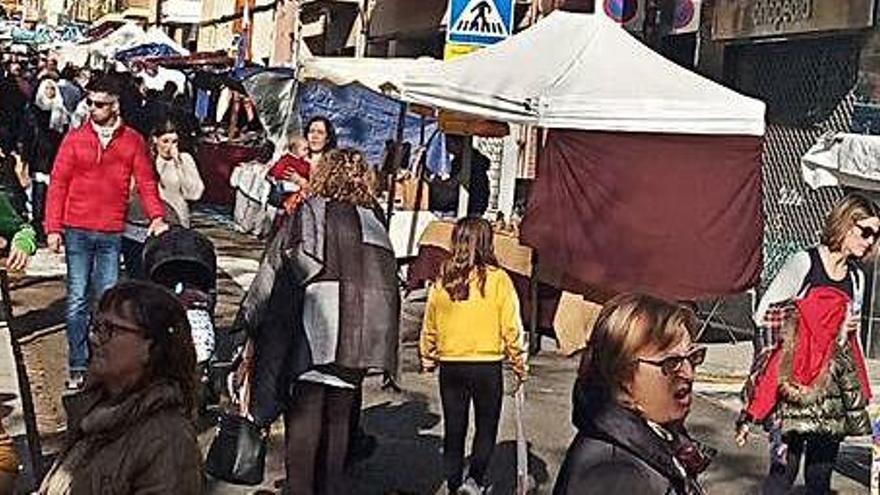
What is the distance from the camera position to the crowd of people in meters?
3.31

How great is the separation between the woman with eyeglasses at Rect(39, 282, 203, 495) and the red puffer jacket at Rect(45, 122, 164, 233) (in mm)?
5688

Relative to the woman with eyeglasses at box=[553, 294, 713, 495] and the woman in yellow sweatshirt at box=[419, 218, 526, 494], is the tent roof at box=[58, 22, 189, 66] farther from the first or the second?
the woman with eyeglasses at box=[553, 294, 713, 495]

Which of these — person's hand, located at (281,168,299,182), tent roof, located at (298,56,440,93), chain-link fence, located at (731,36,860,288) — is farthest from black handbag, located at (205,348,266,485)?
tent roof, located at (298,56,440,93)

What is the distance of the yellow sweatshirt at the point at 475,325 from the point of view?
7.42 metres

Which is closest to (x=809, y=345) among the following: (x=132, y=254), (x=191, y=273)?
(x=191, y=273)

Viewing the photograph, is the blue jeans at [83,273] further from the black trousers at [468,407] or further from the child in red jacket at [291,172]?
the black trousers at [468,407]

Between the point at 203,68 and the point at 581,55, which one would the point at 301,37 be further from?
the point at 581,55

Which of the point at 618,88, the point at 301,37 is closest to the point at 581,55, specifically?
the point at 618,88

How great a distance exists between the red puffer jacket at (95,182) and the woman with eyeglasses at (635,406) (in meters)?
6.25

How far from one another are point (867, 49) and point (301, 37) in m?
22.2

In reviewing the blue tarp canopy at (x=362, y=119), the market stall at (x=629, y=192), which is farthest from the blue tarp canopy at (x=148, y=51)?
the market stall at (x=629, y=192)

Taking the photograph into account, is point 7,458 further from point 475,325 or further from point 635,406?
point 475,325

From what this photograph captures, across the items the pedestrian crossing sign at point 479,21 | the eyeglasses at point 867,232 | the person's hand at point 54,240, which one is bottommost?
the person's hand at point 54,240

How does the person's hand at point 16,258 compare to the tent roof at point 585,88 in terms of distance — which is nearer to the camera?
the person's hand at point 16,258
